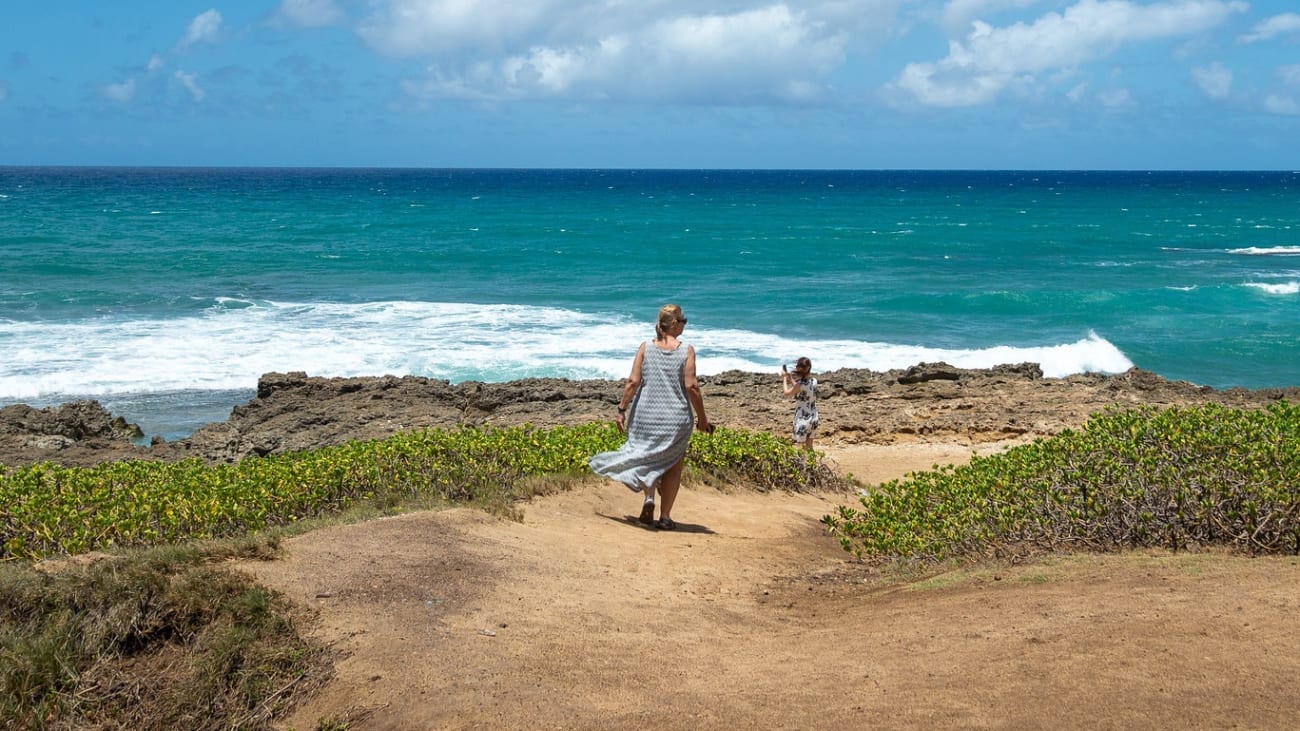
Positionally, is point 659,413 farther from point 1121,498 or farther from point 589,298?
point 589,298

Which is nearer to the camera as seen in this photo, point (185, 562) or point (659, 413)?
point (185, 562)

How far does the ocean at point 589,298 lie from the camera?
917 inches

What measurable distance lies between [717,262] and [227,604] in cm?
3854

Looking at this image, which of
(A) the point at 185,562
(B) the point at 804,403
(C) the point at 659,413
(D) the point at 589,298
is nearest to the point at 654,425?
(C) the point at 659,413

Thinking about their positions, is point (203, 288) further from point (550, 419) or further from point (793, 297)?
point (550, 419)

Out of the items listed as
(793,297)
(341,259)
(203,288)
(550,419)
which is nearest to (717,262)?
(793,297)

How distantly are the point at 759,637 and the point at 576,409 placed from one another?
1049 centimetres

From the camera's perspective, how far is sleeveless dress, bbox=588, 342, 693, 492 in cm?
820

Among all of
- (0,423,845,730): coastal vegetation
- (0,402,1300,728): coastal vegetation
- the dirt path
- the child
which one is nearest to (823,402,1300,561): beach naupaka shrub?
(0,402,1300,728): coastal vegetation

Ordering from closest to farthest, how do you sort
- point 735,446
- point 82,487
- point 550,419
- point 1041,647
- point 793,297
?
point 1041,647, point 82,487, point 735,446, point 550,419, point 793,297

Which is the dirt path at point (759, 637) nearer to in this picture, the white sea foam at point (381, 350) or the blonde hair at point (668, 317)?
the blonde hair at point (668, 317)

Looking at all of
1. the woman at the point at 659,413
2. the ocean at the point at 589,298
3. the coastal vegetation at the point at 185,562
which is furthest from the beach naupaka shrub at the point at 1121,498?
the ocean at the point at 589,298

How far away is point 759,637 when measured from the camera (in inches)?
239

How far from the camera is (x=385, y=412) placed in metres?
16.1
